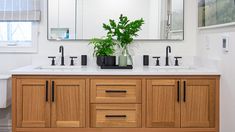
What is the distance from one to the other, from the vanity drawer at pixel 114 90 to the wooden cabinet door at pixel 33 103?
40cm

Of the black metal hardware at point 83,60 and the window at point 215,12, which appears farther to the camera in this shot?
the black metal hardware at point 83,60

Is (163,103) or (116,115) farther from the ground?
(163,103)

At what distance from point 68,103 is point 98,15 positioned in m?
1.03

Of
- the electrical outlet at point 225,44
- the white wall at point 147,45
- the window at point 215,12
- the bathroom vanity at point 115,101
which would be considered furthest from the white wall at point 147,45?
the electrical outlet at point 225,44

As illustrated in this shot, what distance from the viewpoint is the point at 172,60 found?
11.6 ft

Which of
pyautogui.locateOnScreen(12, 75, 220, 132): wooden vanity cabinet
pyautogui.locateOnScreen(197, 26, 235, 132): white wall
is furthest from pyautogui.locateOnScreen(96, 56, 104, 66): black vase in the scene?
pyautogui.locateOnScreen(197, 26, 235, 132): white wall

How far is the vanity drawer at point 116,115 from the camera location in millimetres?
2920

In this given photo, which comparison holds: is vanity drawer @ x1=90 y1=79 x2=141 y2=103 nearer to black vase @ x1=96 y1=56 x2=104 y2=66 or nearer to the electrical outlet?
black vase @ x1=96 y1=56 x2=104 y2=66

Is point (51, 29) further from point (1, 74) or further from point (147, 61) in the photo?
point (147, 61)

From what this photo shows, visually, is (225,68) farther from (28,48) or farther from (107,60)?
(28,48)

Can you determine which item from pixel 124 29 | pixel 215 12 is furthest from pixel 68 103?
pixel 215 12

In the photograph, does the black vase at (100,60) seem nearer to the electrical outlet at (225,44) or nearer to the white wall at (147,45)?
the white wall at (147,45)

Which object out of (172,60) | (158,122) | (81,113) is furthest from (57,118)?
(172,60)

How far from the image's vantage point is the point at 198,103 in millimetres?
2943
